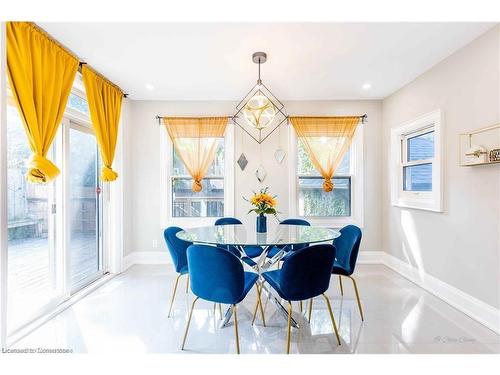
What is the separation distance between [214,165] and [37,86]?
2.49 m

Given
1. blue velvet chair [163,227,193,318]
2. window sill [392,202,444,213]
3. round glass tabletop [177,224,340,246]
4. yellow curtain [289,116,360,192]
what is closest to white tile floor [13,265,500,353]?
blue velvet chair [163,227,193,318]

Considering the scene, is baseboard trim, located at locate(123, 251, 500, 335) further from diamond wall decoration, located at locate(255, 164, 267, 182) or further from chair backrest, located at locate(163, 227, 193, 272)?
diamond wall decoration, located at locate(255, 164, 267, 182)

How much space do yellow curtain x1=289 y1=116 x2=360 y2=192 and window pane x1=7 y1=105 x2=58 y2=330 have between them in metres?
3.41

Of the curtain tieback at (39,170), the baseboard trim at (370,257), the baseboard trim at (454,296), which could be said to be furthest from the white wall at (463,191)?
the curtain tieback at (39,170)

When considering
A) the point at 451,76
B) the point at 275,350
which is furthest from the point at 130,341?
the point at 451,76

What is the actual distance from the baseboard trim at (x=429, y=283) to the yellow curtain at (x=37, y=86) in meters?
2.28

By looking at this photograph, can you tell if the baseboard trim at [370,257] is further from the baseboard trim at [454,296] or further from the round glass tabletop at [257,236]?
the round glass tabletop at [257,236]

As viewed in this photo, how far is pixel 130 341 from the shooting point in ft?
6.79

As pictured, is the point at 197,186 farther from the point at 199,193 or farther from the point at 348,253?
the point at 348,253

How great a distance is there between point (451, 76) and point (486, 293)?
225 centimetres

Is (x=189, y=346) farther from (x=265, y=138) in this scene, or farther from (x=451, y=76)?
(x=451, y=76)

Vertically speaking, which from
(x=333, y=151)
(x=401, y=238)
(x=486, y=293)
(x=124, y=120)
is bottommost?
(x=486, y=293)

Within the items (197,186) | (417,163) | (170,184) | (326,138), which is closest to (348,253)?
(417,163)

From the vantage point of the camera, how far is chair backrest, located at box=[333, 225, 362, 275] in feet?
8.11
